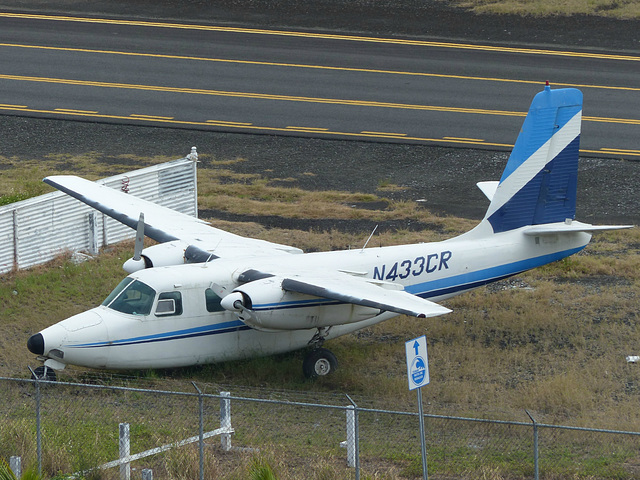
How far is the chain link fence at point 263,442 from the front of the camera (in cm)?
1394

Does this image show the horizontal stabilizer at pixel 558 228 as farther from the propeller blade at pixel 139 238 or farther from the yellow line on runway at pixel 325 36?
the yellow line on runway at pixel 325 36

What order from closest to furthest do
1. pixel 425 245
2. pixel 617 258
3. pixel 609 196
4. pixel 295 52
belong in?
pixel 425 245, pixel 617 258, pixel 609 196, pixel 295 52

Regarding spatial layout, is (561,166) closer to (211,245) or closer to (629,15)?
(211,245)

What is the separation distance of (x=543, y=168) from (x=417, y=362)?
866cm

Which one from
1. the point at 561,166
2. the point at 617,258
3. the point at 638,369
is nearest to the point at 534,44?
the point at 617,258

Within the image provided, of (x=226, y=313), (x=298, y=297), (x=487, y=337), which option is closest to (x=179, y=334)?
(x=226, y=313)

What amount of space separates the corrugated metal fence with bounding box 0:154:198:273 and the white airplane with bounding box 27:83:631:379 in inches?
54.8

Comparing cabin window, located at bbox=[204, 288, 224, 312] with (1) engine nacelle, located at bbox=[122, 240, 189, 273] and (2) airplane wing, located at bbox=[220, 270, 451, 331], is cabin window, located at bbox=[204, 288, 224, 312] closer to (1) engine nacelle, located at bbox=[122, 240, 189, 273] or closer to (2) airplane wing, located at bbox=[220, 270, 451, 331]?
(2) airplane wing, located at bbox=[220, 270, 451, 331]

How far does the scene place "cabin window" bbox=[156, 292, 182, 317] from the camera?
17.8 metres

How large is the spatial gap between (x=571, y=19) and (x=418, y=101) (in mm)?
10475

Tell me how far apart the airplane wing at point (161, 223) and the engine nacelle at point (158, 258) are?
1.60 feet

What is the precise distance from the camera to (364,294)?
1681 cm

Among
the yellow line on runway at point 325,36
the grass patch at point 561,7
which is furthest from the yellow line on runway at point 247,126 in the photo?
the grass patch at point 561,7

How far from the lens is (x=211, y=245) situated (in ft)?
66.4
